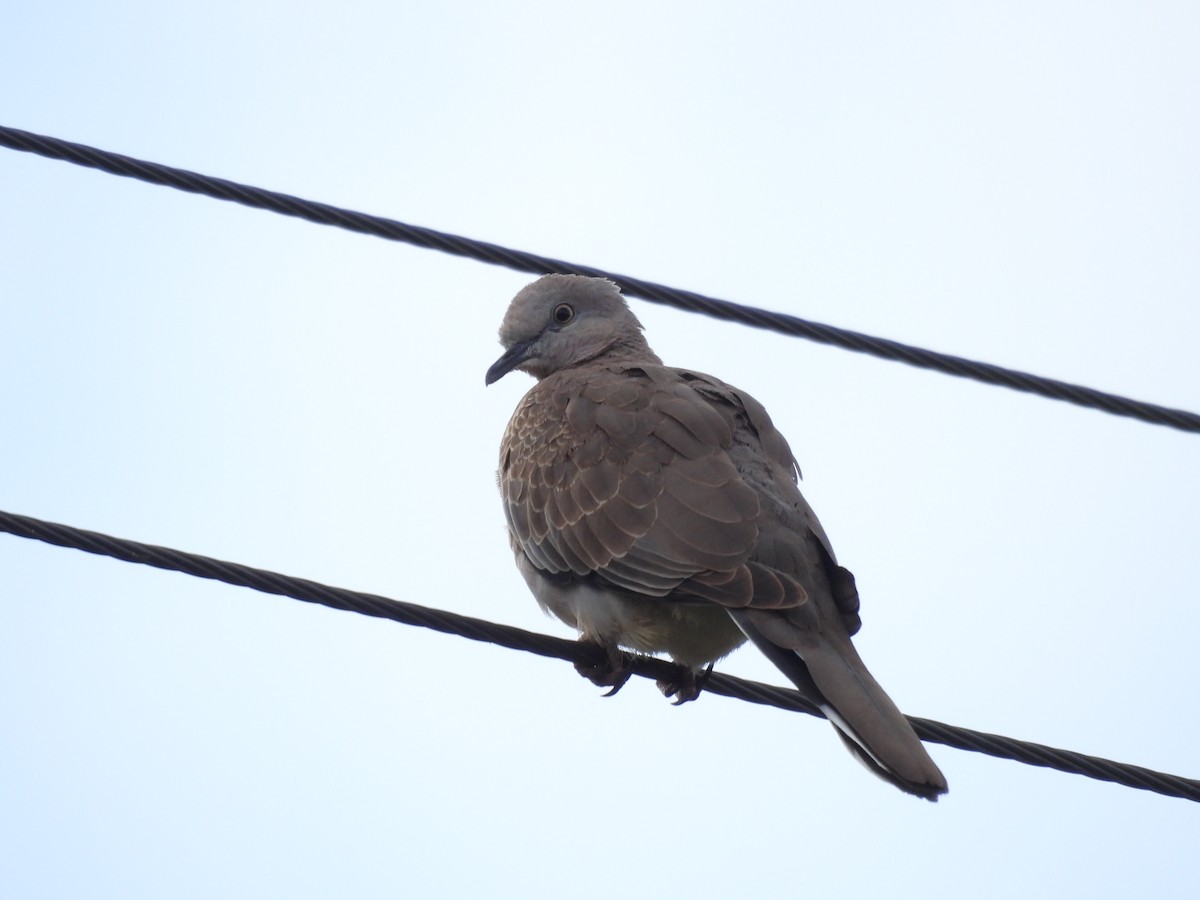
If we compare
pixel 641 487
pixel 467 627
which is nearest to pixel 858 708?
pixel 467 627

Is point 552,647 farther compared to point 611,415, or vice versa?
point 611,415

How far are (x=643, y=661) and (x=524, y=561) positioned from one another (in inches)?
22.4

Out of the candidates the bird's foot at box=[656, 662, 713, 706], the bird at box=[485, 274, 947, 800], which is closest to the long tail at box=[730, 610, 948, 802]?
the bird at box=[485, 274, 947, 800]

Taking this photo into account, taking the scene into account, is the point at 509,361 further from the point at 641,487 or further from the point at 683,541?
the point at 683,541

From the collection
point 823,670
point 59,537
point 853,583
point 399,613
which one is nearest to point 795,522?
point 853,583

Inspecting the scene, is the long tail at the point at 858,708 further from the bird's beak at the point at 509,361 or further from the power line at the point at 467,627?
the bird's beak at the point at 509,361

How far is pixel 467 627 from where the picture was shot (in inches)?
147

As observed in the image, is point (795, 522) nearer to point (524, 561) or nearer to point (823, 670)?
point (823, 670)

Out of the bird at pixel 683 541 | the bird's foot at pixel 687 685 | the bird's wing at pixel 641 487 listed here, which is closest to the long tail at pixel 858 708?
the bird at pixel 683 541

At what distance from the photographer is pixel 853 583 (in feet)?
14.2

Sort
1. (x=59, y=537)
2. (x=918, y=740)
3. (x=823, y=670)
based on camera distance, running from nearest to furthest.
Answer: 1. (x=59, y=537)
2. (x=918, y=740)
3. (x=823, y=670)

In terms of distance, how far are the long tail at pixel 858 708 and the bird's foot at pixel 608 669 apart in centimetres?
65

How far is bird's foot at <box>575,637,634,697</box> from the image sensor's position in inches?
185

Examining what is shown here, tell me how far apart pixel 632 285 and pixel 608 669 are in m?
1.14
